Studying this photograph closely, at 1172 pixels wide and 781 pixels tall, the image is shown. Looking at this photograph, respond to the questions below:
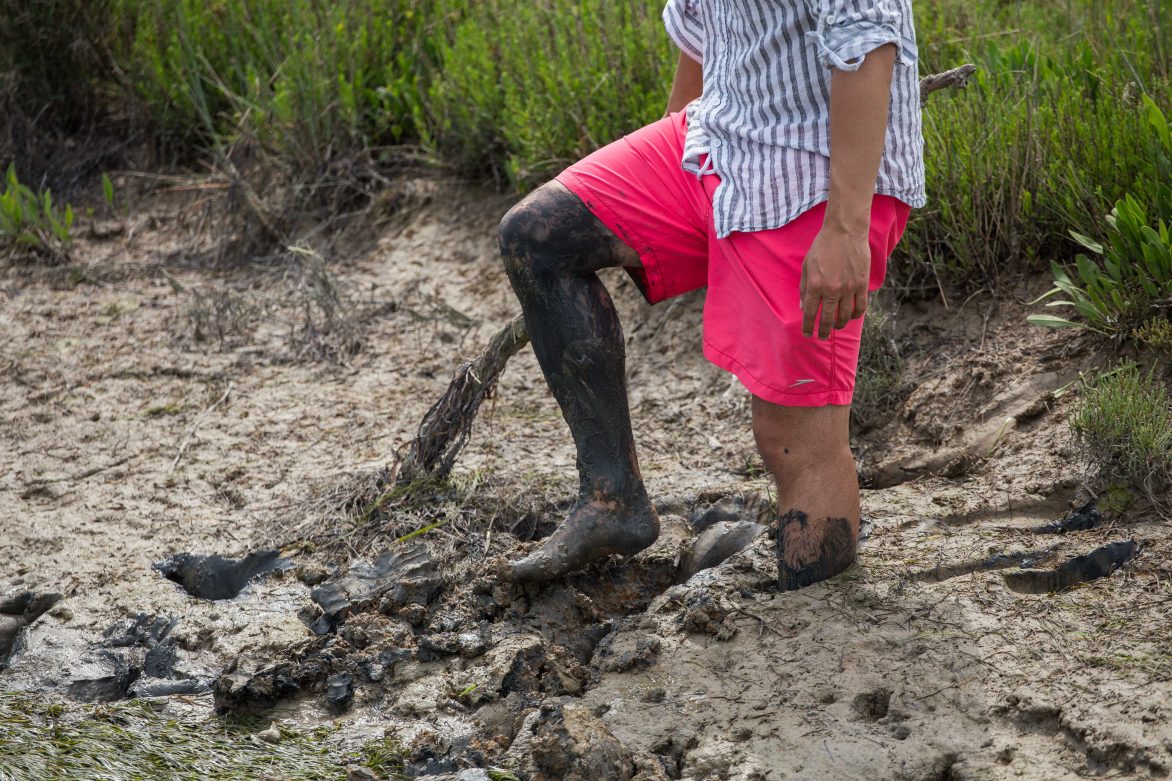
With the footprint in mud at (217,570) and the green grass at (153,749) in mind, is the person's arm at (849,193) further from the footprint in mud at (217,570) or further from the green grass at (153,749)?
the footprint in mud at (217,570)

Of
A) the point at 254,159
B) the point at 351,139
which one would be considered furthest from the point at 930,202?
the point at 254,159

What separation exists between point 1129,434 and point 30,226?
15.7ft

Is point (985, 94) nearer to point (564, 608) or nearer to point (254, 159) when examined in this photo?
point (564, 608)

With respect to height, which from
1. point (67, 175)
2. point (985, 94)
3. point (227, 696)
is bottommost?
point (227, 696)

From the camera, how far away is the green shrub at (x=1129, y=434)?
267 centimetres

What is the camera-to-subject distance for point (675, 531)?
2.99 meters

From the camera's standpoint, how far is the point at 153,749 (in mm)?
2373

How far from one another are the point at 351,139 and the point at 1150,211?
3.61m

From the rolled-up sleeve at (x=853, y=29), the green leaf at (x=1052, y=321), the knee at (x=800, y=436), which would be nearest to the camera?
the rolled-up sleeve at (x=853, y=29)

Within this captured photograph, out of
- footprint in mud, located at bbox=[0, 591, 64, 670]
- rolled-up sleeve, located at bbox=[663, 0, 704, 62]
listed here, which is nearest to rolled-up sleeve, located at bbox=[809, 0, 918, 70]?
rolled-up sleeve, located at bbox=[663, 0, 704, 62]

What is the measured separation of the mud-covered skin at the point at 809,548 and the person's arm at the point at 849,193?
19.2 inches

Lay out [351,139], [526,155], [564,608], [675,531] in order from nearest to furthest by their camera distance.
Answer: [564,608], [675,531], [526,155], [351,139]

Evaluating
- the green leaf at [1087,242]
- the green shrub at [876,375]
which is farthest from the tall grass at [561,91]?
the green shrub at [876,375]

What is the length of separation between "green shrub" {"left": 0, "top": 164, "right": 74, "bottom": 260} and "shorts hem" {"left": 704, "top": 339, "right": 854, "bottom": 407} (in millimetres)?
4035
